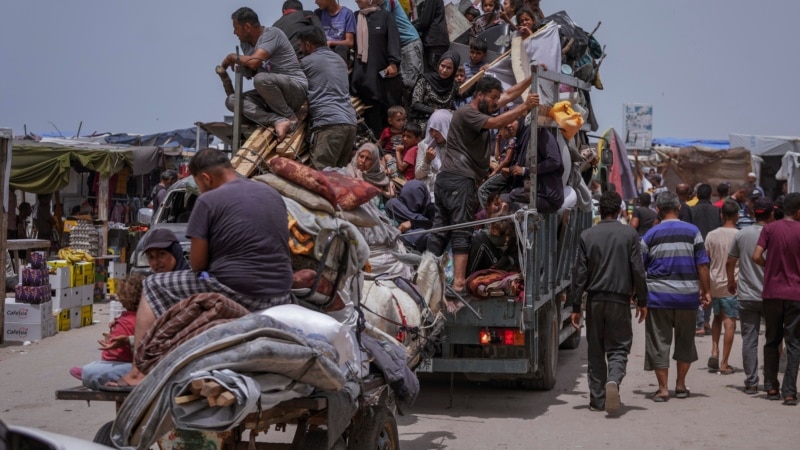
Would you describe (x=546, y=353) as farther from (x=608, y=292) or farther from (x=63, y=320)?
(x=63, y=320)

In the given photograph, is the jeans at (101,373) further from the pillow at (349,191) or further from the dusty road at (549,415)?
the dusty road at (549,415)

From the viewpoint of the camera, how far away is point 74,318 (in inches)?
636

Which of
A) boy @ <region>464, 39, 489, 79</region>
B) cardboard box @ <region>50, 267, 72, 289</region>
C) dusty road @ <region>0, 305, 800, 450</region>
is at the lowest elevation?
dusty road @ <region>0, 305, 800, 450</region>

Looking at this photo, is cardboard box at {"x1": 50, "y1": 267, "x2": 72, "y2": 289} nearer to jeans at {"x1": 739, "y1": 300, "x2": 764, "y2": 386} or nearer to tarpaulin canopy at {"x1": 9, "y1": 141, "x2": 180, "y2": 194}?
tarpaulin canopy at {"x1": 9, "y1": 141, "x2": 180, "y2": 194}

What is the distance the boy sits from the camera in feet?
42.3

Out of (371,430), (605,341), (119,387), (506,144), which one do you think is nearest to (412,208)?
(506,144)

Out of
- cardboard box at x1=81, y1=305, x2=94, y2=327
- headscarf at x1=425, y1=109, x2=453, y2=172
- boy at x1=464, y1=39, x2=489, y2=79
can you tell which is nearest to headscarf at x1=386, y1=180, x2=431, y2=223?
headscarf at x1=425, y1=109, x2=453, y2=172

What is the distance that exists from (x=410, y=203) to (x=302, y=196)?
3857mm

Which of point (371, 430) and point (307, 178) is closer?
point (371, 430)

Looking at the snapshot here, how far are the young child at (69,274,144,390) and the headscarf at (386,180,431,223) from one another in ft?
15.8

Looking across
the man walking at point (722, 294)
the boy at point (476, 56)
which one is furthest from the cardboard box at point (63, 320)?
the man walking at point (722, 294)

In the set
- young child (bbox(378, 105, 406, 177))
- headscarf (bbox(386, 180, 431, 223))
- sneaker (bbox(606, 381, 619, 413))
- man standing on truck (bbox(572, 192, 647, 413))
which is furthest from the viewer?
young child (bbox(378, 105, 406, 177))

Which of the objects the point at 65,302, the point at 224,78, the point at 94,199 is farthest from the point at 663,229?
the point at 94,199

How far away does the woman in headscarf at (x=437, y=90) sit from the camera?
1264 cm
